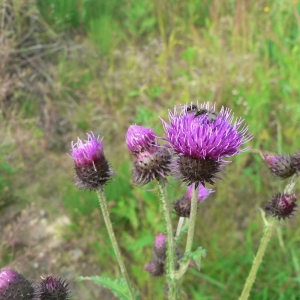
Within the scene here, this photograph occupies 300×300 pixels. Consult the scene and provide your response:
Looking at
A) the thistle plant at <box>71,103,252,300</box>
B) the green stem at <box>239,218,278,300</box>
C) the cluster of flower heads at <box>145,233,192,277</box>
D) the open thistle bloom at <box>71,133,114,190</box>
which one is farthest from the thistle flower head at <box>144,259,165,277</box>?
the open thistle bloom at <box>71,133,114,190</box>

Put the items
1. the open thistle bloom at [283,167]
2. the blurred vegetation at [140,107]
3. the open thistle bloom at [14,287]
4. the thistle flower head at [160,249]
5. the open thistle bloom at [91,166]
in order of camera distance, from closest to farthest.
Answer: the open thistle bloom at [14,287], the open thistle bloom at [91,166], the open thistle bloom at [283,167], the thistle flower head at [160,249], the blurred vegetation at [140,107]

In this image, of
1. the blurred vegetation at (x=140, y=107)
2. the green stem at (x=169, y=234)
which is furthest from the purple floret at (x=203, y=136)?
Result: the blurred vegetation at (x=140, y=107)

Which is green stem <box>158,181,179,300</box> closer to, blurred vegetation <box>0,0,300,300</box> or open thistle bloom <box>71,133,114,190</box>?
open thistle bloom <box>71,133,114,190</box>

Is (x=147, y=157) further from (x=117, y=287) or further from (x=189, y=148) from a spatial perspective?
(x=117, y=287)

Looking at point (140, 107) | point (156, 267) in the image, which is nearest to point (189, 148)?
point (156, 267)

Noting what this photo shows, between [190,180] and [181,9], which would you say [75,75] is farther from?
[190,180]

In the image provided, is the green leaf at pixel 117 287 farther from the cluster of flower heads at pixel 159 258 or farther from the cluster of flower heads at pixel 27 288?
the cluster of flower heads at pixel 159 258
